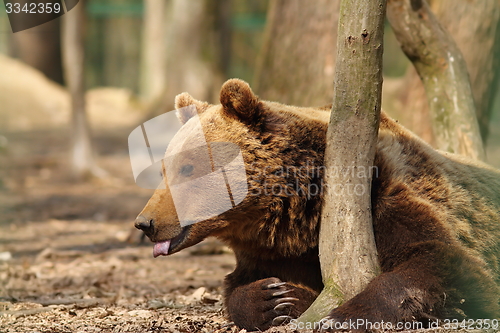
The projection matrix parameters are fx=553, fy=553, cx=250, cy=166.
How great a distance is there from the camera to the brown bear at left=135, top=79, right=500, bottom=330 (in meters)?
2.97

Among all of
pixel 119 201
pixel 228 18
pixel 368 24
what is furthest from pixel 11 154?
pixel 368 24

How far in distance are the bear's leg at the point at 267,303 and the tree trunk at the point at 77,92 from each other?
22.8 feet

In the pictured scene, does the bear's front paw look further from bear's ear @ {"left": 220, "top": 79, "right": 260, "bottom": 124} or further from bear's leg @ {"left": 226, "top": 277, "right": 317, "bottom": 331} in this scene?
bear's ear @ {"left": 220, "top": 79, "right": 260, "bottom": 124}

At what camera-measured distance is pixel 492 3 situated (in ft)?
20.5

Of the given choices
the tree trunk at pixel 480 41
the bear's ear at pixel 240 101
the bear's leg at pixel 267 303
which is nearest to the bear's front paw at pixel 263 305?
Answer: the bear's leg at pixel 267 303

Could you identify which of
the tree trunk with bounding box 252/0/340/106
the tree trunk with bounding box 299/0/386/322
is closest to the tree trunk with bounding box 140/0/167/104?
the tree trunk with bounding box 252/0/340/106

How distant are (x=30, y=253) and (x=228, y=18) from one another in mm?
8705

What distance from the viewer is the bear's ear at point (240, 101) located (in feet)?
10.5

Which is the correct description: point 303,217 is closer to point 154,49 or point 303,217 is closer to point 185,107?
point 185,107

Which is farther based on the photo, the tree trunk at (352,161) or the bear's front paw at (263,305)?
the bear's front paw at (263,305)

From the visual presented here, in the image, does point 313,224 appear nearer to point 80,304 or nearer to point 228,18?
point 80,304

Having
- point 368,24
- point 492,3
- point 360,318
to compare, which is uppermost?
point 492,3

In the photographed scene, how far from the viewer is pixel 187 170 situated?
3316mm

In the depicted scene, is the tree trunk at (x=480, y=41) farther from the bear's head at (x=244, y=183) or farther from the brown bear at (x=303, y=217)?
the bear's head at (x=244, y=183)
